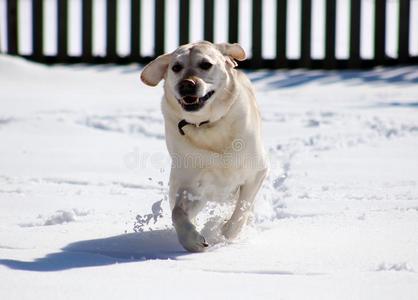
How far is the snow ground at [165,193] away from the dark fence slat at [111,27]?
17.0 inches

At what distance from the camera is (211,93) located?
403 centimetres

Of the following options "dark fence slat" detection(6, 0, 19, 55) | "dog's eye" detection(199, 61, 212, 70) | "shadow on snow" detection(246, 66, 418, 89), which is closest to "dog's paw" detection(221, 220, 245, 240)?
"dog's eye" detection(199, 61, 212, 70)

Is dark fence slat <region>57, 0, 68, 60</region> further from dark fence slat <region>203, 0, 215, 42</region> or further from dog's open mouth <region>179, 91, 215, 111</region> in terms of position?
dog's open mouth <region>179, 91, 215, 111</region>

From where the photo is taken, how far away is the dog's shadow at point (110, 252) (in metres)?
3.45

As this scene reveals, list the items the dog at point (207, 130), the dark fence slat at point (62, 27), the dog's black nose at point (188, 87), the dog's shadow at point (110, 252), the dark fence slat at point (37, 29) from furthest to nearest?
the dark fence slat at point (37, 29), the dark fence slat at point (62, 27), the dog at point (207, 130), the dog's black nose at point (188, 87), the dog's shadow at point (110, 252)

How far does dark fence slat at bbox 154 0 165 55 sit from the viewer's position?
9578 millimetres

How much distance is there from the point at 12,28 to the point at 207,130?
657cm

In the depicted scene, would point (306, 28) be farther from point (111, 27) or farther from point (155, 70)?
point (155, 70)

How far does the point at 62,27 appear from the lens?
9891 mm

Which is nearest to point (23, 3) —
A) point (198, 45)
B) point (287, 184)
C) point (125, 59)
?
point (125, 59)

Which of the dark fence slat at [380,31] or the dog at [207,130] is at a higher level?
the dog at [207,130]

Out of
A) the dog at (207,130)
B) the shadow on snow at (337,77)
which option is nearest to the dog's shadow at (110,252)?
the dog at (207,130)

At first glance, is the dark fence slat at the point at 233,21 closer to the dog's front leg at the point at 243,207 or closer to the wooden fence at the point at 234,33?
the wooden fence at the point at 234,33

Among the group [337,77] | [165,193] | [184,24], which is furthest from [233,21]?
[165,193]
